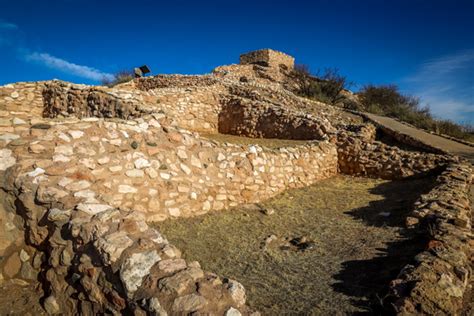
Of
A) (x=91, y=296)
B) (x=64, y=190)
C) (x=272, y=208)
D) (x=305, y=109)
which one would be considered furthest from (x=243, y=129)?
(x=91, y=296)

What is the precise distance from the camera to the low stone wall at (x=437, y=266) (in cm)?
206

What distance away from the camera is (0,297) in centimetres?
245

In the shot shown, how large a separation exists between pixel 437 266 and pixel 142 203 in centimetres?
308

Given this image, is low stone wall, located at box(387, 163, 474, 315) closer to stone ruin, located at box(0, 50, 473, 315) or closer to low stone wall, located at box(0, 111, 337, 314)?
stone ruin, located at box(0, 50, 473, 315)

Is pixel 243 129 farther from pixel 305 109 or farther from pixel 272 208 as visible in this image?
pixel 272 208

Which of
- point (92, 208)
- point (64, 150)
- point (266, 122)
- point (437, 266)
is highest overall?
point (266, 122)

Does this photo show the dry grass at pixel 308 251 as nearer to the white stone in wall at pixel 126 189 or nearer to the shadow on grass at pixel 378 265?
the shadow on grass at pixel 378 265

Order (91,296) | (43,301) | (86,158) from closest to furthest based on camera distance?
(91,296), (43,301), (86,158)

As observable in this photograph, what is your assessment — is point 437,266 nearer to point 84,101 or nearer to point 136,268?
point 136,268

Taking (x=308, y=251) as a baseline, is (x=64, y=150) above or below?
above

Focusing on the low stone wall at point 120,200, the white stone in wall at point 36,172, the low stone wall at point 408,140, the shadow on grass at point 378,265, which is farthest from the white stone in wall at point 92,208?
the low stone wall at point 408,140

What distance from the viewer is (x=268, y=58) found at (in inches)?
1000

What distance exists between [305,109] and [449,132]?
7.21 meters

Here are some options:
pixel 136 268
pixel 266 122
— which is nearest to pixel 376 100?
pixel 266 122
